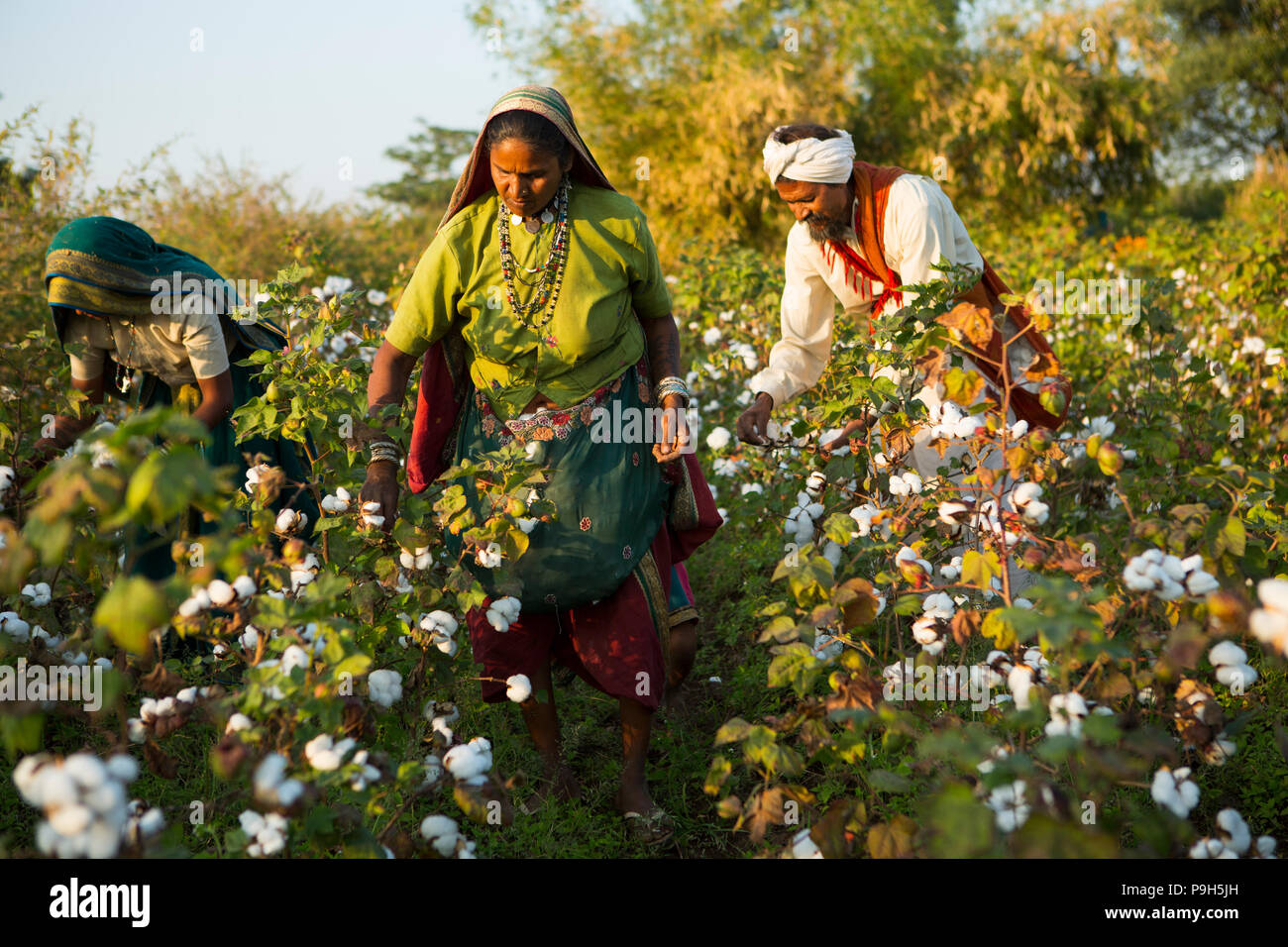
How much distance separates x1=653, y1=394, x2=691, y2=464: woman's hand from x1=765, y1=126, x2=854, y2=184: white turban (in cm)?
80

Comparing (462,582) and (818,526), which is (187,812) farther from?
(818,526)

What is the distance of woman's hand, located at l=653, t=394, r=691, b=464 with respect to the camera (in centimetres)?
255

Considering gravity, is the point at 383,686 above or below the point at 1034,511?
below

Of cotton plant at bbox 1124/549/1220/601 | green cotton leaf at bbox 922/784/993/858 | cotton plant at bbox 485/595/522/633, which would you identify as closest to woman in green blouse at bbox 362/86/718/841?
cotton plant at bbox 485/595/522/633

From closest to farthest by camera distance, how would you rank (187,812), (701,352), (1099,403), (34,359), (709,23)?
(187,812) < (34,359) < (1099,403) < (701,352) < (709,23)

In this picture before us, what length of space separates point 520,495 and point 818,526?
1.08 metres

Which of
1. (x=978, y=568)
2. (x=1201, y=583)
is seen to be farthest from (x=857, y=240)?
(x=1201, y=583)

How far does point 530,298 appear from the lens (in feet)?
8.33

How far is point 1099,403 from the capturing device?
4840 millimetres

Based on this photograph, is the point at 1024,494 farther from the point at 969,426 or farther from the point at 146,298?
the point at 146,298

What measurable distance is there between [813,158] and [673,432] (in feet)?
3.21

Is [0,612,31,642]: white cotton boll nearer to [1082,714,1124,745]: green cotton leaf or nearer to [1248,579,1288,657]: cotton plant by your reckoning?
[1082,714,1124,745]: green cotton leaf

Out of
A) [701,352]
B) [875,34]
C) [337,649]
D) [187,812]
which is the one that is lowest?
[187,812]

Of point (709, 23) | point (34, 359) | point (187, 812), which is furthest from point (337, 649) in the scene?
point (709, 23)
